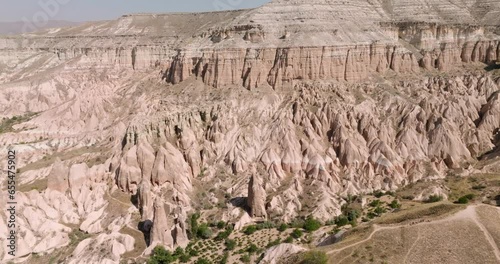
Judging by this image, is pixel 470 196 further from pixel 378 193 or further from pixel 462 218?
pixel 462 218

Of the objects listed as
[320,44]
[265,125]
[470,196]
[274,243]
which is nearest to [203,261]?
[274,243]

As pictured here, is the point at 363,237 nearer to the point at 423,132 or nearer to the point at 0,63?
the point at 423,132

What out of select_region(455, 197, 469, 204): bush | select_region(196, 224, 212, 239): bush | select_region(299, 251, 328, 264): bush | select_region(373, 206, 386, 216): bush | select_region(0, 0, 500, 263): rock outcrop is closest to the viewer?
select_region(299, 251, 328, 264): bush

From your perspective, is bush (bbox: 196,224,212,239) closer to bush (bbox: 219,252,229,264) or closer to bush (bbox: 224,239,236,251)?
bush (bbox: 224,239,236,251)

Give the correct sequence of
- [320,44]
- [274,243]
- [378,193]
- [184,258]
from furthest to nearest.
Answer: [320,44] < [378,193] < [274,243] < [184,258]

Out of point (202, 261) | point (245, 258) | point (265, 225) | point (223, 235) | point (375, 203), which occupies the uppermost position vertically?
point (375, 203)

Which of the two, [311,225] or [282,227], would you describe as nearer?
[311,225]

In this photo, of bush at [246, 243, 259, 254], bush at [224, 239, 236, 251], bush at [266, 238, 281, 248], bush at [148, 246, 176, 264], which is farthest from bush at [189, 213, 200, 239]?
bush at [266, 238, 281, 248]
